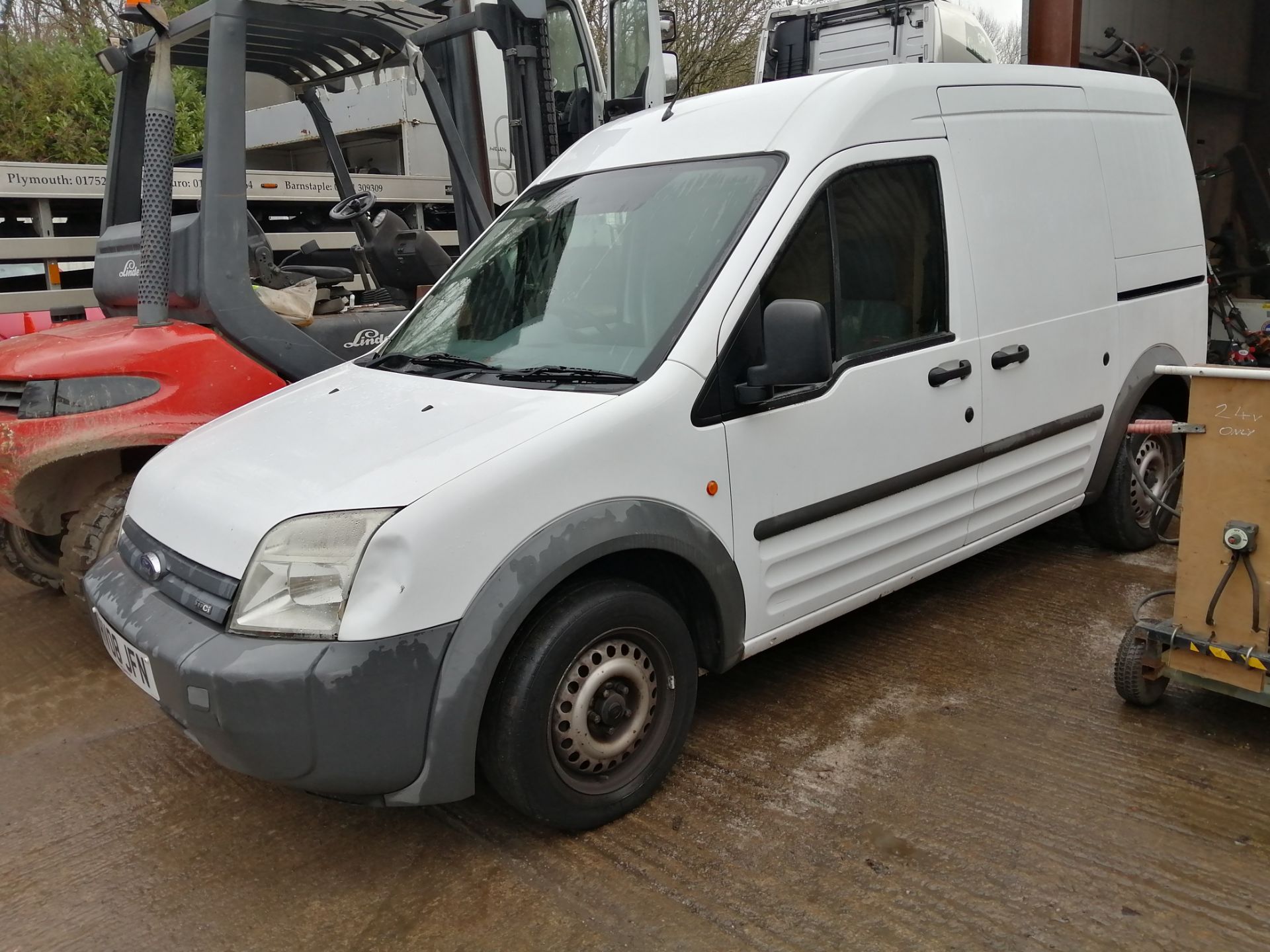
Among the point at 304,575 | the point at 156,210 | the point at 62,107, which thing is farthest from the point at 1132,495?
the point at 62,107

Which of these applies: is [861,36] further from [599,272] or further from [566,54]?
[599,272]

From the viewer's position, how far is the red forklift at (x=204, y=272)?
13.2 ft

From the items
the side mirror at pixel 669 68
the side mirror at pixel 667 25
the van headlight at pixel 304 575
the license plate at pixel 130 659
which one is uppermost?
the side mirror at pixel 667 25

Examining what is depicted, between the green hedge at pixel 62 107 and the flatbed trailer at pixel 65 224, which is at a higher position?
the green hedge at pixel 62 107

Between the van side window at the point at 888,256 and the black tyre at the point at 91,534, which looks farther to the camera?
the black tyre at the point at 91,534

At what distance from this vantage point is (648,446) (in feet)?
9.75

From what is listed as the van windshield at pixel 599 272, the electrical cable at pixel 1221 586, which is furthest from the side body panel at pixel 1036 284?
the van windshield at pixel 599 272

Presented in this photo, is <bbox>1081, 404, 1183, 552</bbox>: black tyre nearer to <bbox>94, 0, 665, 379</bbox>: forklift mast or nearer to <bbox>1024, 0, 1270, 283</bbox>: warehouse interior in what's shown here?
<bbox>94, 0, 665, 379</bbox>: forklift mast

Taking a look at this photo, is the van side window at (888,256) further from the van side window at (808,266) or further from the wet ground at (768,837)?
the wet ground at (768,837)

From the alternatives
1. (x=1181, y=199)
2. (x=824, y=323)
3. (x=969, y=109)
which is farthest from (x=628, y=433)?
(x=1181, y=199)

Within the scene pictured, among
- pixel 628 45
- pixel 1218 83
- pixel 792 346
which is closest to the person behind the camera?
pixel 792 346

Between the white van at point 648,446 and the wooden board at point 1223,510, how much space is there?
85 cm

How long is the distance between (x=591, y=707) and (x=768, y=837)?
2.06ft

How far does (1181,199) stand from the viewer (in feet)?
16.6
